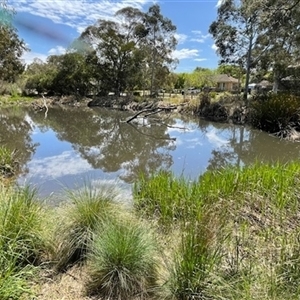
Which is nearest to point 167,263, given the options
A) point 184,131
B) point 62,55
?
point 184,131

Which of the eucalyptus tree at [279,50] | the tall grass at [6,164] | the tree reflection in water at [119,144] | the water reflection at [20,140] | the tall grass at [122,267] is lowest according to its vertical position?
the tree reflection in water at [119,144]

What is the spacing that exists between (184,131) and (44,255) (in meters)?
14.6

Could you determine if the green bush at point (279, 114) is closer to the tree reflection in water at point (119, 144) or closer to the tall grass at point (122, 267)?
the tree reflection in water at point (119, 144)

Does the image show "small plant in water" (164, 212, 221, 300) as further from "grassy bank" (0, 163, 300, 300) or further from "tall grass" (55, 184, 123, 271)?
"tall grass" (55, 184, 123, 271)

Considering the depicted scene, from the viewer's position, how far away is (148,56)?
35.4 metres

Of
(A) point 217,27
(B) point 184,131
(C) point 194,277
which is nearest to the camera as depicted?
(C) point 194,277

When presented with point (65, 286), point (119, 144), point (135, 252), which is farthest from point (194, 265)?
point (119, 144)

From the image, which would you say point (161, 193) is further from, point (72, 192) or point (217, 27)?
point (217, 27)

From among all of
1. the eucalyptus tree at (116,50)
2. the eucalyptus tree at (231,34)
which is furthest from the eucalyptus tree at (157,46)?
the eucalyptus tree at (231,34)

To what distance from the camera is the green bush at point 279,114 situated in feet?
50.4

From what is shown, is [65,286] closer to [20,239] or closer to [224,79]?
[20,239]

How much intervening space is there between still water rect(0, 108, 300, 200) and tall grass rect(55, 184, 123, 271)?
2120 mm

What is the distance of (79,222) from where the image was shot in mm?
3145

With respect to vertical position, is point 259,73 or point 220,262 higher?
→ point 259,73
